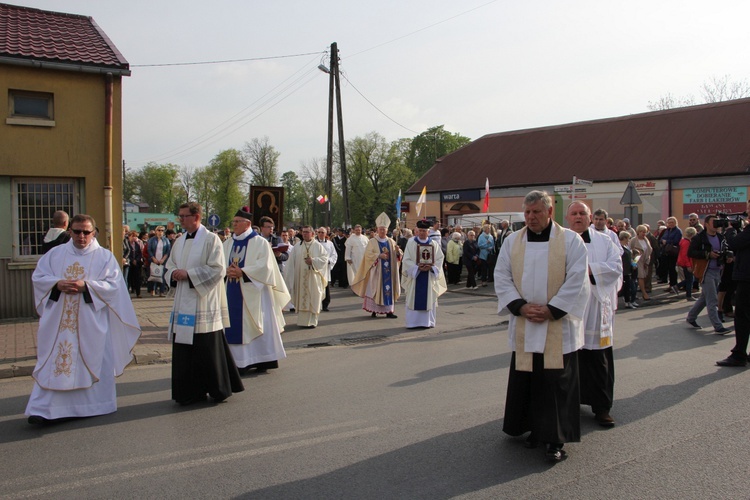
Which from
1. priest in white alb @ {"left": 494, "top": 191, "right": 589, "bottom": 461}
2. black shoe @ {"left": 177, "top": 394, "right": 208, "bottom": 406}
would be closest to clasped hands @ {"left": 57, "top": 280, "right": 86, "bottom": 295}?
black shoe @ {"left": 177, "top": 394, "right": 208, "bottom": 406}

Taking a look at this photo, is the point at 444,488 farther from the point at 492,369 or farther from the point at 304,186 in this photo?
the point at 304,186

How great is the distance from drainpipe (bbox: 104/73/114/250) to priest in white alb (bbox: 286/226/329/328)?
3.69 meters

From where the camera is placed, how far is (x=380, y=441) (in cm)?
513

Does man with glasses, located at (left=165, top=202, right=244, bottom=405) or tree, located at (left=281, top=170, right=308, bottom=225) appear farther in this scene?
tree, located at (left=281, top=170, right=308, bottom=225)

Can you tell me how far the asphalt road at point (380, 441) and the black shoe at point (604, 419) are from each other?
0.29 feet

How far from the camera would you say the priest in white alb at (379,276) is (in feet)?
43.2

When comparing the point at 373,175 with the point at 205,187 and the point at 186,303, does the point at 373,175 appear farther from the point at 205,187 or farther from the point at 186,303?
the point at 186,303

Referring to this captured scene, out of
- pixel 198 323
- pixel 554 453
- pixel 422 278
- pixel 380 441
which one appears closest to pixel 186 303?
pixel 198 323

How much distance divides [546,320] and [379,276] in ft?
28.0

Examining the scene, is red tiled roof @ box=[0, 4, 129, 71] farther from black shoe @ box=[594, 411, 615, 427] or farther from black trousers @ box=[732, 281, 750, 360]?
black trousers @ box=[732, 281, 750, 360]

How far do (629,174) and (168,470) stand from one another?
34.7 metres

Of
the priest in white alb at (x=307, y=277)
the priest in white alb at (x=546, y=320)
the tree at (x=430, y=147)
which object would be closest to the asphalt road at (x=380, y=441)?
the priest in white alb at (x=546, y=320)

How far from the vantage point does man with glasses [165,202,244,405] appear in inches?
252

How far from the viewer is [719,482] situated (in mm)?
4219
